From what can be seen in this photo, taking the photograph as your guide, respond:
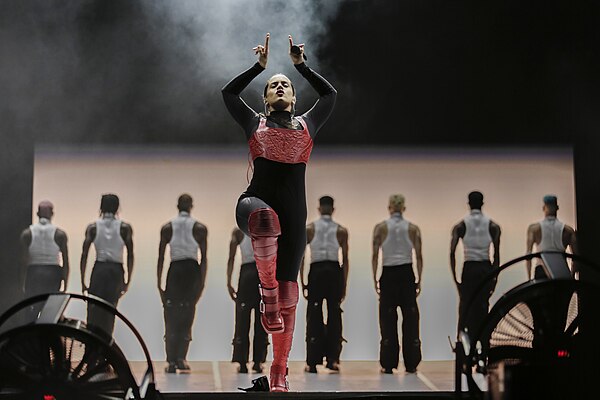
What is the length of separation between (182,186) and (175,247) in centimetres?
54

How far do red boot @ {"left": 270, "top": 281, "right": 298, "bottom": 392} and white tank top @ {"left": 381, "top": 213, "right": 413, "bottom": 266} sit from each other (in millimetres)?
2840

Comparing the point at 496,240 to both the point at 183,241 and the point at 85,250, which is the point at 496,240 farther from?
the point at 85,250

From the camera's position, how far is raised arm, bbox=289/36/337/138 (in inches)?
183

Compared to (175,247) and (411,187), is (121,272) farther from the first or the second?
(411,187)

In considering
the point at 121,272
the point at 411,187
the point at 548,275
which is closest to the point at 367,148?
the point at 411,187

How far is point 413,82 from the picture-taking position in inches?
279

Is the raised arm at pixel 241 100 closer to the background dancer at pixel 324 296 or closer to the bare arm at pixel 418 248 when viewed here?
the background dancer at pixel 324 296

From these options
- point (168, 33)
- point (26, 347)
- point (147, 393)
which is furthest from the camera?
point (168, 33)

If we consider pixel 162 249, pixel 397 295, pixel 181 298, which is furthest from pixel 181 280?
pixel 397 295

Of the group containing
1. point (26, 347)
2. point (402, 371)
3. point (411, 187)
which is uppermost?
point (411, 187)

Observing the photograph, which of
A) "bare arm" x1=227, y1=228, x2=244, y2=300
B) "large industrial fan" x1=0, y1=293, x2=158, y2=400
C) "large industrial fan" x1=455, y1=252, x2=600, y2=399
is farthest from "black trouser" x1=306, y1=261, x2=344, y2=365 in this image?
"large industrial fan" x1=0, y1=293, x2=158, y2=400

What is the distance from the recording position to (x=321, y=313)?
7172mm

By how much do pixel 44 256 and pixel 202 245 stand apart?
1.32m

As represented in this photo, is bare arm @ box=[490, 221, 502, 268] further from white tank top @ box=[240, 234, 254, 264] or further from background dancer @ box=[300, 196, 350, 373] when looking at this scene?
white tank top @ box=[240, 234, 254, 264]
